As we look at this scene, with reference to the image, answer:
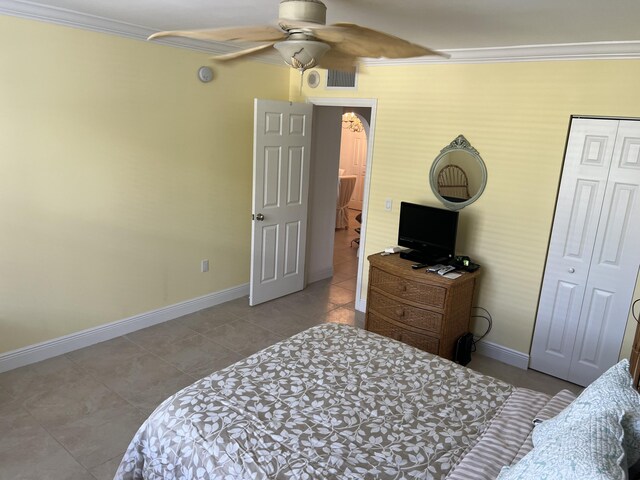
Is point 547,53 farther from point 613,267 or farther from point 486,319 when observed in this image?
point 486,319

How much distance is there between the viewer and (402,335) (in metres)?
3.81

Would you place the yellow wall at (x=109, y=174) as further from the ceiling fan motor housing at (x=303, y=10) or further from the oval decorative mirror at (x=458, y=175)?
the ceiling fan motor housing at (x=303, y=10)

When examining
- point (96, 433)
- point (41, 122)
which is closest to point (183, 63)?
point (41, 122)

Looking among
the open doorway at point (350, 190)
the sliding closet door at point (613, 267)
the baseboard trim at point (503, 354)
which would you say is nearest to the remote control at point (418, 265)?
the baseboard trim at point (503, 354)

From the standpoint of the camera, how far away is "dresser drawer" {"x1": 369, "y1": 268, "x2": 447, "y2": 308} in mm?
3574

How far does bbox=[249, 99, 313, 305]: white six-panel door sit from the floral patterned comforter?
230cm

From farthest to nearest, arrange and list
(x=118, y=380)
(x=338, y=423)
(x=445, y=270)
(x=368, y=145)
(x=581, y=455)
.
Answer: (x=368, y=145), (x=445, y=270), (x=118, y=380), (x=338, y=423), (x=581, y=455)

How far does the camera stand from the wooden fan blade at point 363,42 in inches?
64.0

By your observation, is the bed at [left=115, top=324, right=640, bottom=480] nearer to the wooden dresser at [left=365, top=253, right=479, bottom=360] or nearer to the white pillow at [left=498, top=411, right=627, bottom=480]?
the white pillow at [left=498, top=411, right=627, bottom=480]

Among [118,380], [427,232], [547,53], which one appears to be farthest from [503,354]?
[118,380]

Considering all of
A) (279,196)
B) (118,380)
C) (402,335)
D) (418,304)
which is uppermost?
(279,196)

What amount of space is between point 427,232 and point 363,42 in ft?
7.73

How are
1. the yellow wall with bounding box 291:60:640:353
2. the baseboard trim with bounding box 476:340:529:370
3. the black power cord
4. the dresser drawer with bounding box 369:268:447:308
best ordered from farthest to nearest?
1. the black power cord
2. the baseboard trim with bounding box 476:340:529:370
3. the dresser drawer with bounding box 369:268:447:308
4. the yellow wall with bounding box 291:60:640:353

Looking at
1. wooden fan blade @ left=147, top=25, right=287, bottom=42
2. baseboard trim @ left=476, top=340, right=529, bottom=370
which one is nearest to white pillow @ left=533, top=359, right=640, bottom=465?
wooden fan blade @ left=147, top=25, right=287, bottom=42
